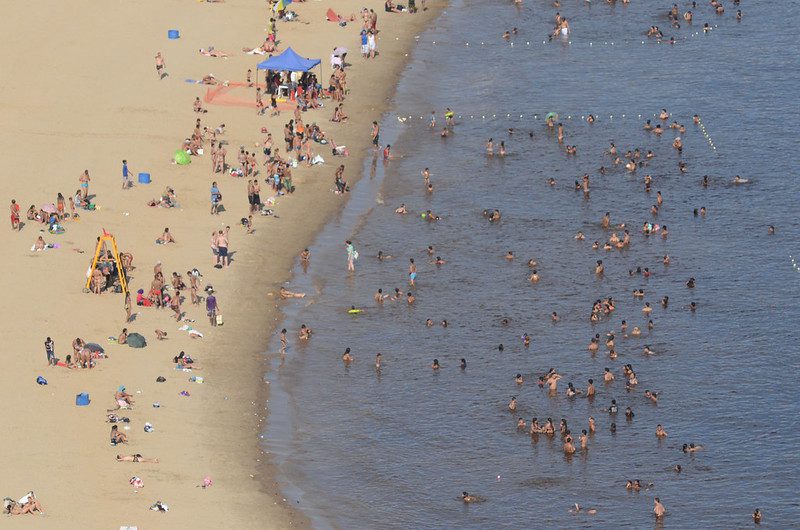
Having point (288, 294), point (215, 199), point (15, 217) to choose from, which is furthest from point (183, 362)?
point (215, 199)

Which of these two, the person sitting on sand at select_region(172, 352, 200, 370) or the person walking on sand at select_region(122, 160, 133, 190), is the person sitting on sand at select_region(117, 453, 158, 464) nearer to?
the person sitting on sand at select_region(172, 352, 200, 370)

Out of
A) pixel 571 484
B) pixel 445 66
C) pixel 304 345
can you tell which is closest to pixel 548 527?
pixel 571 484

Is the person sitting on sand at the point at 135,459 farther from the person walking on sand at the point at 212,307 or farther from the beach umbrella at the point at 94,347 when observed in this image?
the person walking on sand at the point at 212,307

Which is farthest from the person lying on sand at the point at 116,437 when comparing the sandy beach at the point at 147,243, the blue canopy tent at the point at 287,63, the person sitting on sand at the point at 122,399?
the blue canopy tent at the point at 287,63

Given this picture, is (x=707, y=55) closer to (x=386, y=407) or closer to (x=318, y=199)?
(x=318, y=199)

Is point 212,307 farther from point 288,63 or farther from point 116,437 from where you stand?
point 288,63
